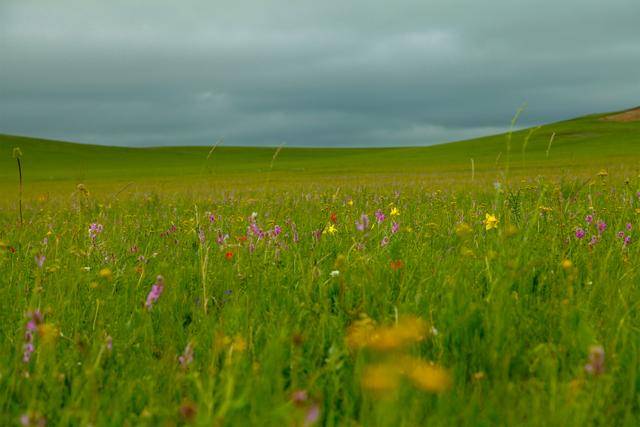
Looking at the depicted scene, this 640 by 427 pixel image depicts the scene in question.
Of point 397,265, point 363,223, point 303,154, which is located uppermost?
point 303,154

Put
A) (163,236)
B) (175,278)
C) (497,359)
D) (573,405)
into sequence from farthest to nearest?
(163,236) → (175,278) → (497,359) → (573,405)

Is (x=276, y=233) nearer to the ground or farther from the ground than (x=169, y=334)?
farther from the ground

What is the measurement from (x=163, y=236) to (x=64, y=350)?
2841 mm

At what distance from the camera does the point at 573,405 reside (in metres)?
1.55

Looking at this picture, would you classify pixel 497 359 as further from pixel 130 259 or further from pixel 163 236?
pixel 163 236

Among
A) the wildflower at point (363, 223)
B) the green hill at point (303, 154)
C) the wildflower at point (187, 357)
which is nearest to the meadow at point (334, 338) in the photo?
the wildflower at point (187, 357)

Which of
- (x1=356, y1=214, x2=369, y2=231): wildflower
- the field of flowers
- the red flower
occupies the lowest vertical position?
the field of flowers

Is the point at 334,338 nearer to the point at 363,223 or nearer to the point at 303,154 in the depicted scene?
the point at 363,223

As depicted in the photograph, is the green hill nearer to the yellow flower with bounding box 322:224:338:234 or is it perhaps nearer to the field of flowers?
the yellow flower with bounding box 322:224:338:234

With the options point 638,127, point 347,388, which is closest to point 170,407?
point 347,388

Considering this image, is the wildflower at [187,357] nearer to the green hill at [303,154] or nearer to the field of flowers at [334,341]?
the field of flowers at [334,341]

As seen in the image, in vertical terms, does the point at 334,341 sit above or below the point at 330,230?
below

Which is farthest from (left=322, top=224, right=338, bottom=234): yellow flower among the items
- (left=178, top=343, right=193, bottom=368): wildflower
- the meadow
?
(left=178, top=343, right=193, bottom=368): wildflower

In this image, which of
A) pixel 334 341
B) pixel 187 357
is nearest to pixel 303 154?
pixel 334 341
